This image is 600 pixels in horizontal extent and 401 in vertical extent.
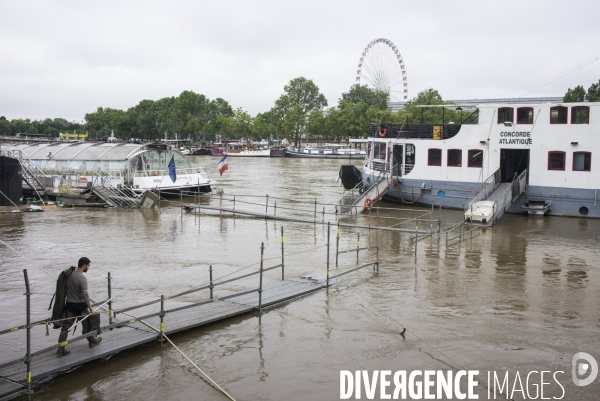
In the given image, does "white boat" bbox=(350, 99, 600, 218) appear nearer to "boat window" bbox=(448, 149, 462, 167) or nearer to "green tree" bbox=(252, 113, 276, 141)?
"boat window" bbox=(448, 149, 462, 167)

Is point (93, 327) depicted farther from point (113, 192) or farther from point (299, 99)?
point (299, 99)

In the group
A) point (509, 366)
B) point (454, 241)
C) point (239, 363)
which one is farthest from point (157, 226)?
point (509, 366)

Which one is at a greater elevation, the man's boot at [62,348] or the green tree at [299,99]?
the green tree at [299,99]

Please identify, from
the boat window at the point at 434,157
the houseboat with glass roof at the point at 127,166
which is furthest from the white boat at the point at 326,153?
the boat window at the point at 434,157

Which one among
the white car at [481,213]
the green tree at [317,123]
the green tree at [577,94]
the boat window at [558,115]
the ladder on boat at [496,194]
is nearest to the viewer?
the white car at [481,213]

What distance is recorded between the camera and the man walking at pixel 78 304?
1055 cm

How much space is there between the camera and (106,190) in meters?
38.8

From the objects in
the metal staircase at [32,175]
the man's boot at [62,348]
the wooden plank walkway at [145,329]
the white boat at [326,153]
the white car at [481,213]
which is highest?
the white boat at [326,153]

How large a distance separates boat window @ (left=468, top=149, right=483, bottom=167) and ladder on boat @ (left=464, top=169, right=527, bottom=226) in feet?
4.99

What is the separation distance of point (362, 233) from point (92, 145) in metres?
28.4

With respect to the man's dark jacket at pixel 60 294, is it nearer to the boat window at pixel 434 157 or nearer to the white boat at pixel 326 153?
the boat window at pixel 434 157

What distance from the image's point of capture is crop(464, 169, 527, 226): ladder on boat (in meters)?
29.0

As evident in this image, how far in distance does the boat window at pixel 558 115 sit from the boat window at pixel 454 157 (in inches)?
218

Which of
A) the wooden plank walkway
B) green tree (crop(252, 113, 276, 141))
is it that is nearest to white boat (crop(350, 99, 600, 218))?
the wooden plank walkway
